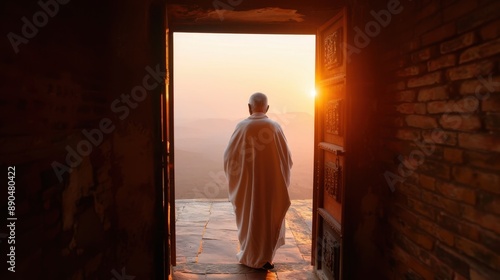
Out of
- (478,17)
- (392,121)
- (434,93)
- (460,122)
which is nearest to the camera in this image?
(478,17)

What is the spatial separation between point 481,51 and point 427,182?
97cm

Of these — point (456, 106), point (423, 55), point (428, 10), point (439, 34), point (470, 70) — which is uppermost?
point (428, 10)

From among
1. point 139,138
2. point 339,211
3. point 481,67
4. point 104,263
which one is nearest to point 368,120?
point 339,211

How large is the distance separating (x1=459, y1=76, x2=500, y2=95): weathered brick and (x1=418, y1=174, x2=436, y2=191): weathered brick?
652mm

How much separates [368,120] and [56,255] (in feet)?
8.81

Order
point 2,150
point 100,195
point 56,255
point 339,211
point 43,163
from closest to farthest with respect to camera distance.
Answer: point 2,150 < point 43,163 < point 56,255 < point 100,195 < point 339,211

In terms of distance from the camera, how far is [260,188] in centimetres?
441

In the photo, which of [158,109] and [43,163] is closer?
[43,163]

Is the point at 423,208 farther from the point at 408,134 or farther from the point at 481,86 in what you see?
the point at 481,86

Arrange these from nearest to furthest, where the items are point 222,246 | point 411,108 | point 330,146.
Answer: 1. point 411,108
2. point 330,146
3. point 222,246

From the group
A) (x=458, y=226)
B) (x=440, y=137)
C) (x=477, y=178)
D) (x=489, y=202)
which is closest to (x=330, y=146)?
(x=440, y=137)

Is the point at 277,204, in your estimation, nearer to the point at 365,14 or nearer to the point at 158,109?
the point at 158,109

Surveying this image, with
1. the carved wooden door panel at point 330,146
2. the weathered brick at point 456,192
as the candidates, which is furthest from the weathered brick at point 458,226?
the carved wooden door panel at point 330,146

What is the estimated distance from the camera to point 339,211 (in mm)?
3432
